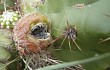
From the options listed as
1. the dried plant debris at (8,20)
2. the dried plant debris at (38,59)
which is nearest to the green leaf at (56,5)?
the dried plant debris at (38,59)

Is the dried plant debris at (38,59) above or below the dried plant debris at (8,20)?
below

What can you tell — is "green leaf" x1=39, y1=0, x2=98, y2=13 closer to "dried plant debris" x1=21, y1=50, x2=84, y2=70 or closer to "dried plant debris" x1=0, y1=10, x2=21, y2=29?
"dried plant debris" x1=21, y1=50, x2=84, y2=70

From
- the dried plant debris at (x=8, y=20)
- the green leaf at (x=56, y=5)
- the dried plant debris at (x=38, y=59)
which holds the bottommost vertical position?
the dried plant debris at (x=38, y=59)

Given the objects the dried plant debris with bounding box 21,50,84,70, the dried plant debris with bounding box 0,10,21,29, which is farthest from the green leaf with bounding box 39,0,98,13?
the dried plant debris with bounding box 0,10,21,29

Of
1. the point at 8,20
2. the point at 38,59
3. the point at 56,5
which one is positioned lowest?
the point at 38,59

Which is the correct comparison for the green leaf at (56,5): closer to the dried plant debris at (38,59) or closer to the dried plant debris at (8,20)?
the dried plant debris at (38,59)

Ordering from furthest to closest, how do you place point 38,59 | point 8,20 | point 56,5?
point 8,20 < point 38,59 < point 56,5

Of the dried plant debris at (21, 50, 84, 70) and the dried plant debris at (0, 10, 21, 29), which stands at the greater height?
the dried plant debris at (0, 10, 21, 29)

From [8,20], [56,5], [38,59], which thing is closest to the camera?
[56,5]

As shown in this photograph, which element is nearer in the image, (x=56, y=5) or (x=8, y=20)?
(x=56, y=5)

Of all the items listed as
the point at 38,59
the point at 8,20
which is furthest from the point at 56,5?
the point at 8,20

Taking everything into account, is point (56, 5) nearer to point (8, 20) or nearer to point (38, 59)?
point (38, 59)
